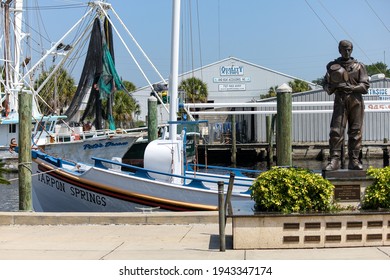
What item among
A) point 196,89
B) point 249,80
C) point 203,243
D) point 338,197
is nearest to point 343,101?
point 338,197

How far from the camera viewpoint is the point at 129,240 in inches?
407

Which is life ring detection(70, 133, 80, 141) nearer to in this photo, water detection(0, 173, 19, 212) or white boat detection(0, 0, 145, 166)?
white boat detection(0, 0, 145, 166)

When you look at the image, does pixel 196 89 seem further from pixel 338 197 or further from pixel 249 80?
pixel 338 197

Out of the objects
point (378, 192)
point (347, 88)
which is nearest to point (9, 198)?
point (347, 88)

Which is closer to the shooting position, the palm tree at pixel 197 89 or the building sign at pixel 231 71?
the palm tree at pixel 197 89

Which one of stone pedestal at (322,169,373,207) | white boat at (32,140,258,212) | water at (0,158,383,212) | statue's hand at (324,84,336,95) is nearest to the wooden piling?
white boat at (32,140,258,212)

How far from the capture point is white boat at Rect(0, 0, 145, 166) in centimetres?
3481

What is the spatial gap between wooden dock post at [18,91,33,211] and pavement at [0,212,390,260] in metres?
1.07

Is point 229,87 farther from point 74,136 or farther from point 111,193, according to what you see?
point 111,193

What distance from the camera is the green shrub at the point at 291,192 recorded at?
9.39 metres

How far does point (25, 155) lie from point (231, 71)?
209 feet

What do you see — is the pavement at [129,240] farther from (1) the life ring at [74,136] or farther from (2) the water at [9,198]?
(1) the life ring at [74,136]

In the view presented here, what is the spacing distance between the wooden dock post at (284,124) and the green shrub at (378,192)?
18.1 ft

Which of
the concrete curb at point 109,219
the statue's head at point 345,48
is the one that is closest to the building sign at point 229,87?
the concrete curb at point 109,219
